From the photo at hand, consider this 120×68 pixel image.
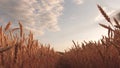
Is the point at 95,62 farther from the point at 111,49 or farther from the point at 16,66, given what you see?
the point at 16,66

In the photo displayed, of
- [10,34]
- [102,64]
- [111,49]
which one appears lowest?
[102,64]

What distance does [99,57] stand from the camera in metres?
2.86

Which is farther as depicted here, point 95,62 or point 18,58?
point 95,62

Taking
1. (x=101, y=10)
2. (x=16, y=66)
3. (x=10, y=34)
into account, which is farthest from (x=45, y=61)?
(x=101, y=10)

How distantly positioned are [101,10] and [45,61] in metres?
1.23

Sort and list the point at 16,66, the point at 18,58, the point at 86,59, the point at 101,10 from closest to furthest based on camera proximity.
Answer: the point at 101,10
the point at 16,66
the point at 18,58
the point at 86,59

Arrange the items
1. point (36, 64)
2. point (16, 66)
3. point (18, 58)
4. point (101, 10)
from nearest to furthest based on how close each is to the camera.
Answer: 1. point (101, 10)
2. point (16, 66)
3. point (18, 58)
4. point (36, 64)

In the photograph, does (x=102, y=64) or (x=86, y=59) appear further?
(x=86, y=59)

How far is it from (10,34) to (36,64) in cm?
62

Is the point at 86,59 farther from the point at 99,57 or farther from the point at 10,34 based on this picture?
the point at 10,34

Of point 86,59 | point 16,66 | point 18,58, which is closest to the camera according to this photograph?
point 16,66

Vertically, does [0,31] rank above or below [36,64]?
above

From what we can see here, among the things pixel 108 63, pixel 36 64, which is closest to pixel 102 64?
pixel 108 63

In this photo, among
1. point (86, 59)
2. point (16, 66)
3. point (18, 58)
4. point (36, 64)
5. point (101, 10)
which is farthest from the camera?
point (86, 59)
